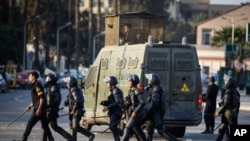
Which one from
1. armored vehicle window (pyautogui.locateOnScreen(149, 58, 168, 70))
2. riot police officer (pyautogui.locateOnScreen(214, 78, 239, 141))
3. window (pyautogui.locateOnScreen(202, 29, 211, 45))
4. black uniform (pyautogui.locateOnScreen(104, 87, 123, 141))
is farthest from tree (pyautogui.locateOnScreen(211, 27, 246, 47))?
riot police officer (pyautogui.locateOnScreen(214, 78, 239, 141))

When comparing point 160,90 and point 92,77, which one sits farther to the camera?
point 92,77

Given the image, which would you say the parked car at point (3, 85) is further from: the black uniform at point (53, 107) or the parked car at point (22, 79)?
the black uniform at point (53, 107)

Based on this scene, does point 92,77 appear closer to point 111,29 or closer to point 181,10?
point 111,29

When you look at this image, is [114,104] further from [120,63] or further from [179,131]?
[179,131]

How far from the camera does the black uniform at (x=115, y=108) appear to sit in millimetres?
23188

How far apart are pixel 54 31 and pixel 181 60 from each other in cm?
9429

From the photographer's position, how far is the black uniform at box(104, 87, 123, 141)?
23.2 m

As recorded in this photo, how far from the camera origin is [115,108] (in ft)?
77.0

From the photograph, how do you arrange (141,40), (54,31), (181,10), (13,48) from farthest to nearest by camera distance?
(181,10)
(54,31)
(13,48)
(141,40)

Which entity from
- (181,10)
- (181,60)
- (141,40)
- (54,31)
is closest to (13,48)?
(54,31)

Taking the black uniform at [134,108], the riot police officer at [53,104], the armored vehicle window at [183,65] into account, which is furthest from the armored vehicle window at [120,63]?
the black uniform at [134,108]

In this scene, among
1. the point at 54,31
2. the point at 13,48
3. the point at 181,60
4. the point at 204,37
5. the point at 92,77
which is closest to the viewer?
the point at 181,60

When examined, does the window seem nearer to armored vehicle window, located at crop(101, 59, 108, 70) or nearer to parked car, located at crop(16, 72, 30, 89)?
parked car, located at crop(16, 72, 30, 89)

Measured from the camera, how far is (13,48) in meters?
84.8
